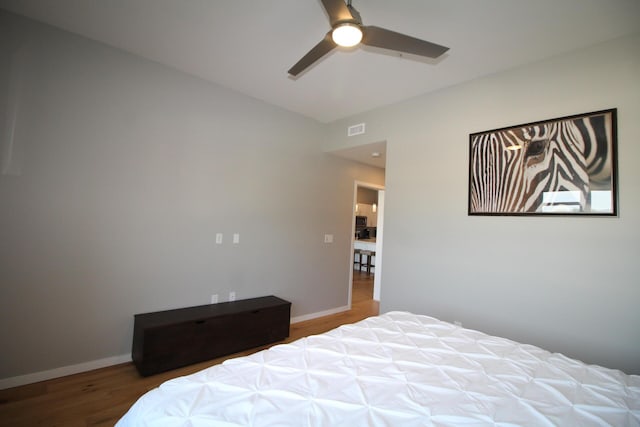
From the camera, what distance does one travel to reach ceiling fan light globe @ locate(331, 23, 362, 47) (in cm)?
155

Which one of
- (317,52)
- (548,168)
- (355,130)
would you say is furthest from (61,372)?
(548,168)

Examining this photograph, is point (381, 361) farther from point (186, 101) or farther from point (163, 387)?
point (186, 101)

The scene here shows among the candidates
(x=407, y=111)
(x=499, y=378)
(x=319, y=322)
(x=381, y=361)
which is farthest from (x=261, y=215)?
(x=499, y=378)

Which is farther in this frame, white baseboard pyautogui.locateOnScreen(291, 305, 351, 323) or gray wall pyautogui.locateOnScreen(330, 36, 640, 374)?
white baseboard pyautogui.locateOnScreen(291, 305, 351, 323)

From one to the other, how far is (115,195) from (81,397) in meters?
1.60

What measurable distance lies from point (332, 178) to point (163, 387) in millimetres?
3585

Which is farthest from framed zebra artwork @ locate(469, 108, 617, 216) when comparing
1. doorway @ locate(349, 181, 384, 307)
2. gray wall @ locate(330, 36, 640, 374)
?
doorway @ locate(349, 181, 384, 307)

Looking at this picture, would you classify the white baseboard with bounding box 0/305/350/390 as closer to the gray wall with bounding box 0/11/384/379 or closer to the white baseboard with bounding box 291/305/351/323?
the gray wall with bounding box 0/11/384/379

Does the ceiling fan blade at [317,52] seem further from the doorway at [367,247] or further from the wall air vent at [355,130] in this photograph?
the doorway at [367,247]

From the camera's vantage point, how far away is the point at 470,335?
1.90 meters

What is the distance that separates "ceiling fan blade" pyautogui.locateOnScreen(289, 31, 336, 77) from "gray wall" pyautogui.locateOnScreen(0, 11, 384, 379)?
5.12 feet

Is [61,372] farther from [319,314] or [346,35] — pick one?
[346,35]

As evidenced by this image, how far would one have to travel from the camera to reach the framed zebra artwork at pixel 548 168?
2.12m

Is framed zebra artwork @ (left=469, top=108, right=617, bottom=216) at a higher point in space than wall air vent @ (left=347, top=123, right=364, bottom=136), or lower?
lower
